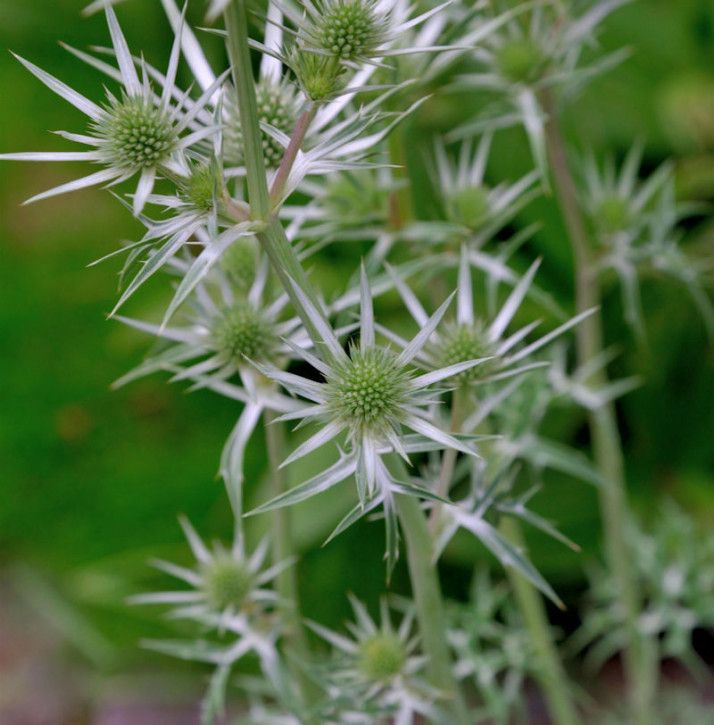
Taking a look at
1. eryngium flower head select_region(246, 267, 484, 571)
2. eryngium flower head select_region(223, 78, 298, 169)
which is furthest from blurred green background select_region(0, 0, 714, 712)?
eryngium flower head select_region(246, 267, 484, 571)

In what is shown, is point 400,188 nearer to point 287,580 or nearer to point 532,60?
point 532,60

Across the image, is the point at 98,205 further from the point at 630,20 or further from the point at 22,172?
the point at 630,20

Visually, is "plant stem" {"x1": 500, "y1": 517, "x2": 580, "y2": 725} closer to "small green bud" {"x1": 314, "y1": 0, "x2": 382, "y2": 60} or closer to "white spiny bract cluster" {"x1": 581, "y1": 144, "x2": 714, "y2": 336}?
"white spiny bract cluster" {"x1": 581, "y1": 144, "x2": 714, "y2": 336}

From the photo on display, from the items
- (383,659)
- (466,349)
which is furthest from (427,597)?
(466,349)

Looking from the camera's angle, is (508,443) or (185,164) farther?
(508,443)

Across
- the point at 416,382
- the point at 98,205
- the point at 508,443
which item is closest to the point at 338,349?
the point at 416,382

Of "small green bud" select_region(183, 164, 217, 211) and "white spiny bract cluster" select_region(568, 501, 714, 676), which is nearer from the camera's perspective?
"small green bud" select_region(183, 164, 217, 211)
